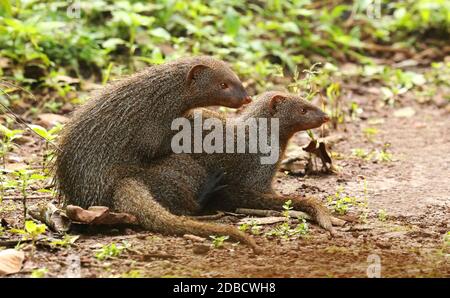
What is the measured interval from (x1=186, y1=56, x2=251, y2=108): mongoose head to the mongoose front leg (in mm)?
705

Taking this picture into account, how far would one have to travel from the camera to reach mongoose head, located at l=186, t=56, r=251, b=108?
5.60 meters

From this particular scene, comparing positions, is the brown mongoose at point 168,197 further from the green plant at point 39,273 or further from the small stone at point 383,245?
the green plant at point 39,273

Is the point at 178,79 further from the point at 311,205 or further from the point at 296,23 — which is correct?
the point at 296,23

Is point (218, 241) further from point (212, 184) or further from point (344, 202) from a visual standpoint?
point (344, 202)

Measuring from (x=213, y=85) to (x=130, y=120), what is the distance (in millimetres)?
739

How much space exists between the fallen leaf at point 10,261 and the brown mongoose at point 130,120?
37.6 inches

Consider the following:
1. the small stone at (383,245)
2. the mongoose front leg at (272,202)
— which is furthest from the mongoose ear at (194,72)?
the small stone at (383,245)

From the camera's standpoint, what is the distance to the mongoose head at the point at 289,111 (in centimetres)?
592

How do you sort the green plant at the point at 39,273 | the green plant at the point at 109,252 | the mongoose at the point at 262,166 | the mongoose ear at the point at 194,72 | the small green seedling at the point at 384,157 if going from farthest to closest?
the small green seedling at the point at 384,157 → the mongoose ear at the point at 194,72 → the mongoose at the point at 262,166 → the green plant at the point at 109,252 → the green plant at the point at 39,273

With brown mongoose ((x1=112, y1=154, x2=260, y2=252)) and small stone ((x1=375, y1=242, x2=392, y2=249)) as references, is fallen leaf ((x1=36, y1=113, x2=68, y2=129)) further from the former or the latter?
small stone ((x1=375, y1=242, x2=392, y2=249))

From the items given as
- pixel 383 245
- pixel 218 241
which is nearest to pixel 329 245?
pixel 383 245

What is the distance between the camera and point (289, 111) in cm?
596
